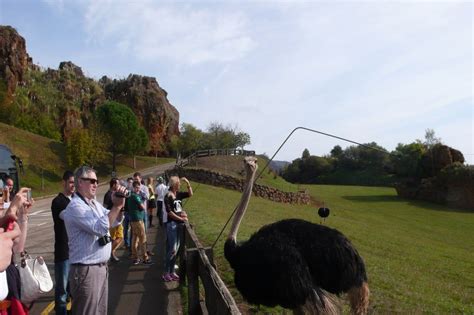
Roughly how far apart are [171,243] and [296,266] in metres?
4.07

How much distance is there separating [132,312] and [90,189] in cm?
279

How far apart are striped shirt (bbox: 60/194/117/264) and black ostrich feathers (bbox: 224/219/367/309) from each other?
4.74 ft

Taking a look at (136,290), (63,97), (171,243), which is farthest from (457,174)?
(63,97)

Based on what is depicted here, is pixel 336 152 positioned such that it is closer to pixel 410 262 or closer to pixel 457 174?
pixel 457 174

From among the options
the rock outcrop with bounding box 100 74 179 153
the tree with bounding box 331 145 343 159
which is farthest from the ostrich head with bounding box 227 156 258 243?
the rock outcrop with bounding box 100 74 179 153

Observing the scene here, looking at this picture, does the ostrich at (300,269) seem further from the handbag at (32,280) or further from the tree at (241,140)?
the tree at (241,140)

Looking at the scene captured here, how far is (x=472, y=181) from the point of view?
46750mm

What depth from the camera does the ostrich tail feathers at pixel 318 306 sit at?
179 inches

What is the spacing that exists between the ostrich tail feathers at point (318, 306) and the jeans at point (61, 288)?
2.96m

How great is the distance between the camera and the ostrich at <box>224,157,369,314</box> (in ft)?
15.0

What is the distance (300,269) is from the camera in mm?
4590

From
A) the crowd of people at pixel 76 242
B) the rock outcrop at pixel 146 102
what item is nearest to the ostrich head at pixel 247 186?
the crowd of people at pixel 76 242

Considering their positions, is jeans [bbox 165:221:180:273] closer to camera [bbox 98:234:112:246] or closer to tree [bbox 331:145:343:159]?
camera [bbox 98:234:112:246]

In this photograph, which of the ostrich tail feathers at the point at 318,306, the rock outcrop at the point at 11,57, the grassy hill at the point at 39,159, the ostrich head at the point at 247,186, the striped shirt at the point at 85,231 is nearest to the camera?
the striped shirt at the point at 85,231
